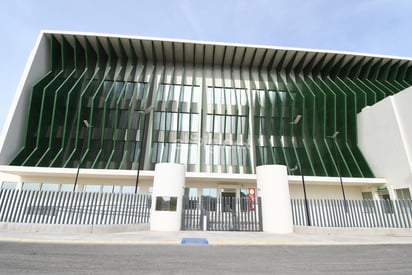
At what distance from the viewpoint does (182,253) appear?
7.70m

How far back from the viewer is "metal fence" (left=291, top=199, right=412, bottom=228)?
45.1 ft

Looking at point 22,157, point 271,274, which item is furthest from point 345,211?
point 22,157

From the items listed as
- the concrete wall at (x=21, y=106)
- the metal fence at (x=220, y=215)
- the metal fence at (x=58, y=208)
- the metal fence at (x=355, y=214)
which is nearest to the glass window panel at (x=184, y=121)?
the metal fence at (x=220, y=215)

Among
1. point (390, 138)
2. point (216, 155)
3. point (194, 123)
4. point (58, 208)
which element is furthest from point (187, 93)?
point (390, 138)

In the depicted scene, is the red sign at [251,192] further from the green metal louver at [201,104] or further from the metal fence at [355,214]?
the metal fence at [355,214]

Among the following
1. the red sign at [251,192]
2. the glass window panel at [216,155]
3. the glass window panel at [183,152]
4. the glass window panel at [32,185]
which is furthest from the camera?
the glass window panel at [216,155]

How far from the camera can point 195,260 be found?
267 inches

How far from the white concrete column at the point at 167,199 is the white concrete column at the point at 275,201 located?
5.44 meters

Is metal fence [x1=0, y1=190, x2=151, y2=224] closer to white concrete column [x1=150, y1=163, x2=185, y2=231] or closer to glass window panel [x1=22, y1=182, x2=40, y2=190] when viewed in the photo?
white concrete column [x1=150, y1=163, x2=185, y2=231]

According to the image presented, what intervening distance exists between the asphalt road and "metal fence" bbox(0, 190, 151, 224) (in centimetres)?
323

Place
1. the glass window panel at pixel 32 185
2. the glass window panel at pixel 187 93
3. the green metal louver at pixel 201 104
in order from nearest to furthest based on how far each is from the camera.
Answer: the glass window panel at pixel 32 185 < the green metal louver at pixel 201 104 < the glass window panel at pixel 187 93

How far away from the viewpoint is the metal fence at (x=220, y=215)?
13703 millimetres

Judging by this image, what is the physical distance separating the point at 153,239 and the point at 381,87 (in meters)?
34.9

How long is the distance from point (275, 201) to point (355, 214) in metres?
5.46
